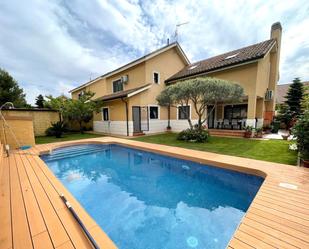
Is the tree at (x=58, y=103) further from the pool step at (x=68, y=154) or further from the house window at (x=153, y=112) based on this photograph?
the house window at (x=153, y=112)

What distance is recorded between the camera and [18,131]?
729cm

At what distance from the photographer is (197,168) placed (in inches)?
217

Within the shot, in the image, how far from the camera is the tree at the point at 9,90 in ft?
56.5

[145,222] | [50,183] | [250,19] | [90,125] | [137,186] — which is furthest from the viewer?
[90,125]

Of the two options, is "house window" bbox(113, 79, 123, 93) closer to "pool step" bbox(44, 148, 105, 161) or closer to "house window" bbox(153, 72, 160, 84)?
"house window" bbox(153, 72, 160, 84)

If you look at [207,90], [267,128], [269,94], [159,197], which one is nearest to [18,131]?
[159,197]

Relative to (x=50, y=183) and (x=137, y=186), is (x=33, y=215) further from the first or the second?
(x=137, y=186)

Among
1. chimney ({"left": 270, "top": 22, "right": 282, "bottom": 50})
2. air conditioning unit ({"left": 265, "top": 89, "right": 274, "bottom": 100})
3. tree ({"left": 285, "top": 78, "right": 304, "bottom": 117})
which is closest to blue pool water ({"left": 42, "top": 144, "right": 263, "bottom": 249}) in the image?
air conditioning unit ({"left": 265, "top": 89, "right": 274, "bottom": 100})

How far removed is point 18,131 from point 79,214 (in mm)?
7406

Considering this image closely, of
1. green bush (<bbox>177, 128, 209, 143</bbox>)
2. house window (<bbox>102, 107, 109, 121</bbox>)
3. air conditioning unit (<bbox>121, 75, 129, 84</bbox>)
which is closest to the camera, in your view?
green bush (<bbox>177, 128, 209, 143</bbox>)

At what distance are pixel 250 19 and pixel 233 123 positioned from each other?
7049 mm

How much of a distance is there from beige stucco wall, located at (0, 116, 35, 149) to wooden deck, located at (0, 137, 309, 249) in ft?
13.1

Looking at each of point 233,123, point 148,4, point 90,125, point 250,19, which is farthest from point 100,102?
point 250,19

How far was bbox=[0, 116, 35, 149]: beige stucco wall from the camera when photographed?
270 inches
